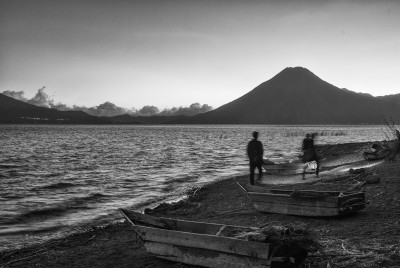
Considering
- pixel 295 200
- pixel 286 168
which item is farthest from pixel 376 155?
pixel 295 200

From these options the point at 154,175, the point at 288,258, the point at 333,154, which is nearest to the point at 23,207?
the point at 154,175

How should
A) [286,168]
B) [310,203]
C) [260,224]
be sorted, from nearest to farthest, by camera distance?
[260,224] → [310,203] → [286,168]

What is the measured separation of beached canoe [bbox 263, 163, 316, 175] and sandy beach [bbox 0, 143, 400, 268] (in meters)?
6.05

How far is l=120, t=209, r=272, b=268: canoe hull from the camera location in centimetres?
692

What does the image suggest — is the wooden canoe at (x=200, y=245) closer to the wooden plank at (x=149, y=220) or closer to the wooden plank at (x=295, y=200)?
the wooden plank at (x=149, y=220)

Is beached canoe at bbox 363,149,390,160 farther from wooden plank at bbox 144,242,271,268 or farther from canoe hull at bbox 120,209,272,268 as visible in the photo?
wooden plank at bbox 144,242,271,268

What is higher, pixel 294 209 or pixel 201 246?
pixel 201 246

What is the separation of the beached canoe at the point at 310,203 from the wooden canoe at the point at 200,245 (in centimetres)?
394

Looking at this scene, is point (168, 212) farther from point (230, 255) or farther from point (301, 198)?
point (230, 255)

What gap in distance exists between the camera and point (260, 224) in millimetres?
11281

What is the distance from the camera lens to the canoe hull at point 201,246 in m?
6.92

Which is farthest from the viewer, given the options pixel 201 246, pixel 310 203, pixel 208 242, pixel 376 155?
pixel 376 155

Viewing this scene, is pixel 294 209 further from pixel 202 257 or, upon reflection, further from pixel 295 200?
pixel 202 257

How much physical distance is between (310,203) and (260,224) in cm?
165
